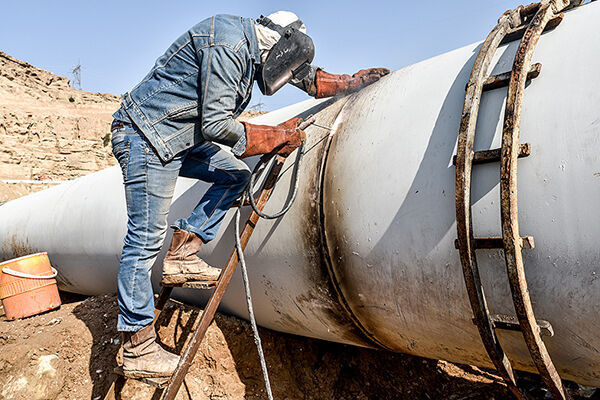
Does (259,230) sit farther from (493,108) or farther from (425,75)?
(493,108)

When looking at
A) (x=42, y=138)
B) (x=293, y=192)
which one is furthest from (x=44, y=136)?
(x=293, y=192)

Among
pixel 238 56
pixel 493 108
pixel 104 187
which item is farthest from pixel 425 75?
pixel 104 187

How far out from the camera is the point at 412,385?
312cm

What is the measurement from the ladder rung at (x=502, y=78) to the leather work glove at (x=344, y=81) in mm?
867

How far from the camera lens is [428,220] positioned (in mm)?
1814

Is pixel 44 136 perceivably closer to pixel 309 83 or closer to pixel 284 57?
pixel 309 83

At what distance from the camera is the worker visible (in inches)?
87.2

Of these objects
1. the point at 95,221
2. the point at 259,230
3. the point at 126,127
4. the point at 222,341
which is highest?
the point at 126,127

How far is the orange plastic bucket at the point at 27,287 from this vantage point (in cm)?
391

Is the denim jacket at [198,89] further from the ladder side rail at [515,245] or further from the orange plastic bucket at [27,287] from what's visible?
the orange plastic bucket at [27,287]

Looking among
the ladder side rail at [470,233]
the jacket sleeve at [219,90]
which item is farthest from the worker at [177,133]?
the ladder side rail at [470,233]

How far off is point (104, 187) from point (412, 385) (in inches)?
118

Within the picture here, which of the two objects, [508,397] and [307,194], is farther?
[508,397]

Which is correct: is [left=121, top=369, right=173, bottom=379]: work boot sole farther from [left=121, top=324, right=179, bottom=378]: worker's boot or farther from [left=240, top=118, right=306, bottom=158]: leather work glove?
[left=240, top=118, right=306, bottom=158]: leather work glove
